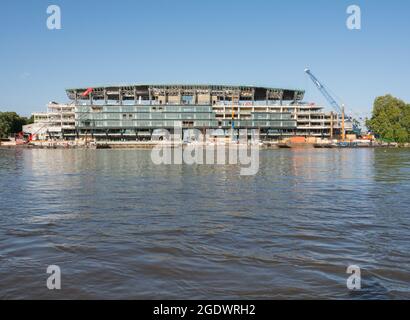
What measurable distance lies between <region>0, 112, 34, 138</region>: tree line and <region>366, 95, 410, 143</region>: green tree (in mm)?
143647

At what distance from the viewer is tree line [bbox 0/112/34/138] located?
17900 cm

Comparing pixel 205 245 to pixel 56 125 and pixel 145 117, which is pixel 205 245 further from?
pixel 56 125

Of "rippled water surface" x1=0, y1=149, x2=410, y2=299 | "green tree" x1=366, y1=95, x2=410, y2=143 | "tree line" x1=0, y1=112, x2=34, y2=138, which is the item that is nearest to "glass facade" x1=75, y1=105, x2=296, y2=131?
"tree line" x1=0, y1=112, x2=34, y2=138

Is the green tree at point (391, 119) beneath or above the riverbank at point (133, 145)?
above

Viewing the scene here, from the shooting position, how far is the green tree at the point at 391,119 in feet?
543

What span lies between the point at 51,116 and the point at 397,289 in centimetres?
18714

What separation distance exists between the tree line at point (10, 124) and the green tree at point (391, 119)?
471 ft

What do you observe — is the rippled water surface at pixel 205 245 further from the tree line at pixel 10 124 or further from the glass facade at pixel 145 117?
the tree line at pixel 10 124

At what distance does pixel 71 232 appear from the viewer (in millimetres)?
14594

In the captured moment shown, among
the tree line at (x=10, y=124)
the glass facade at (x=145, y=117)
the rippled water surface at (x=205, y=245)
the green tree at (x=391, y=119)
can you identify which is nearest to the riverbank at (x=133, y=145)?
the green tree at (x=391, y=119)

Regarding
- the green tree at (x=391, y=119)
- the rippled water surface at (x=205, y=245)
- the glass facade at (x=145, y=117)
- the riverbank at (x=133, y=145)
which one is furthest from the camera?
the glass facade at (x=145, y=117)

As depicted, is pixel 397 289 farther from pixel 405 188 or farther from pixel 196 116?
pixel 196 116

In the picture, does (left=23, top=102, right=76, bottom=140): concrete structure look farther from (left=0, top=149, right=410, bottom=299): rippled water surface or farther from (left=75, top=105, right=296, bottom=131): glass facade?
(left=0, top=149, right=410, bottom=299): rippled water surface
